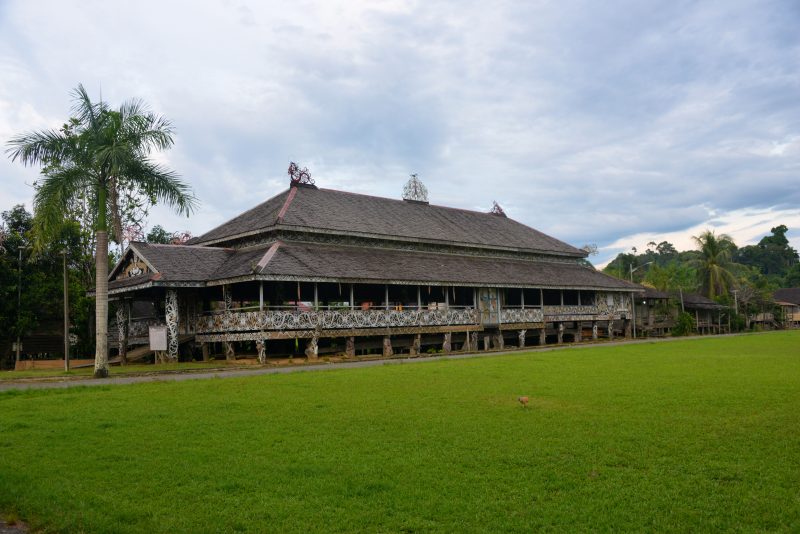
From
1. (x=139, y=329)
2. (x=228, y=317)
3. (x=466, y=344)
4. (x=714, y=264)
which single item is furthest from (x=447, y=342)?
(x=714, y=264)

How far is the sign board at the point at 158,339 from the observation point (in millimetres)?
23203

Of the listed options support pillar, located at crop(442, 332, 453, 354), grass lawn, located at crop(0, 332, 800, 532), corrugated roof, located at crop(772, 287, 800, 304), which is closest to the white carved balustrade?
support pillar, located at crop(442, 332, 453, 354)

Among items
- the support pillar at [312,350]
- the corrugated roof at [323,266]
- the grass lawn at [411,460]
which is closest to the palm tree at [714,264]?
the corrugated roof at [323,266]

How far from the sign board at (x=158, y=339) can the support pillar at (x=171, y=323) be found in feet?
3.87

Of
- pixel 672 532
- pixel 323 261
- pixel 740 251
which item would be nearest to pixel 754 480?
pixel 672 532

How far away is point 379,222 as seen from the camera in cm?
3238

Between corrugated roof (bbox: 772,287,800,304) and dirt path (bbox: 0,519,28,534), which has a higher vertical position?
corrugated roof (bbox: 772,287,800,304)

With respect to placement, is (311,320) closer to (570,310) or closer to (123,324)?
(123,324)

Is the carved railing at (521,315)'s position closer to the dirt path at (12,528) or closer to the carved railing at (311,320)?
the carved railing at (311,320)

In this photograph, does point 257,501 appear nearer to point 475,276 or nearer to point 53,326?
point 475,276

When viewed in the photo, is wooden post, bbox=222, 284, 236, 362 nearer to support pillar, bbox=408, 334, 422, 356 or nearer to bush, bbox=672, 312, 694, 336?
support pillar, bbox=408, 334, 422, 356

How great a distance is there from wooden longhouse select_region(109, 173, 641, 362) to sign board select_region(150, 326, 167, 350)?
3.95 feet

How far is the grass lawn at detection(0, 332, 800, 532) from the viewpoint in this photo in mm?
5410

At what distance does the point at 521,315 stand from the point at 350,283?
11.7 metres
